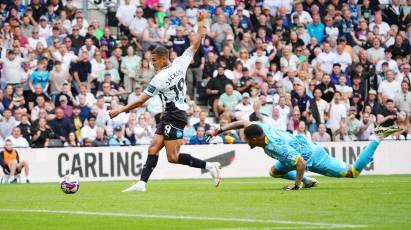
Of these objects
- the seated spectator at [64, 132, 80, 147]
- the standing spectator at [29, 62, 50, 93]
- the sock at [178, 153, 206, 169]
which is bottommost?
the seated spectator at [64, 132, 80, 147]

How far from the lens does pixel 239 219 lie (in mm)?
11039

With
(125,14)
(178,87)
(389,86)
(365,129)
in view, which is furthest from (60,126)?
(178,87)

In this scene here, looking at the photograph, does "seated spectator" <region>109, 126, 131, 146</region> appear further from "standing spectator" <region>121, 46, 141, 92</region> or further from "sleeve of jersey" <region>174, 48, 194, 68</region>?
"sleeve of jersey" <region>174, 48, 194, 68</region>

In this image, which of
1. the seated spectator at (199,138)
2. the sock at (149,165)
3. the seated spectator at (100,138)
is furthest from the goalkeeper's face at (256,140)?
the seated spectator at (100,138)

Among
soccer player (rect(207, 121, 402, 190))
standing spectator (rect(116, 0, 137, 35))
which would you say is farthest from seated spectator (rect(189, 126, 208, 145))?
soccer player (rect(207, 121, 402, 190))

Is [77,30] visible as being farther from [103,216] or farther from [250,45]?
[103,216]

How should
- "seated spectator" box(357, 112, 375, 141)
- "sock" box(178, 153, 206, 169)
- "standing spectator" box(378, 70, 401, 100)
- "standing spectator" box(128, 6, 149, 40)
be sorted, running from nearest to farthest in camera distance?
"sock" box(178, 153, 206, 169), "seated spectator" box(357, 112, 375, 141), "standing spectator" box(378, 70, 401, 100), "standing spectator" box(128, 6, 149, 40)

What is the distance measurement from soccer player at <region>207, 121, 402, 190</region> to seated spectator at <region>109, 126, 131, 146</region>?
10292mm

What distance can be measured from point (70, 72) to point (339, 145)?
8.05m

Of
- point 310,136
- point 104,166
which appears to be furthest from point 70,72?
point 310,136

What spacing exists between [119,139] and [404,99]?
29.1ft

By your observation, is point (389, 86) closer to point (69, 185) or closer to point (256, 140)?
point (256, 140)

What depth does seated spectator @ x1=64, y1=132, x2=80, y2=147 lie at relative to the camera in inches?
1036

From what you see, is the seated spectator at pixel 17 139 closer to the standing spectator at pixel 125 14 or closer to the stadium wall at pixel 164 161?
the stadium wall at pixel 164 161
